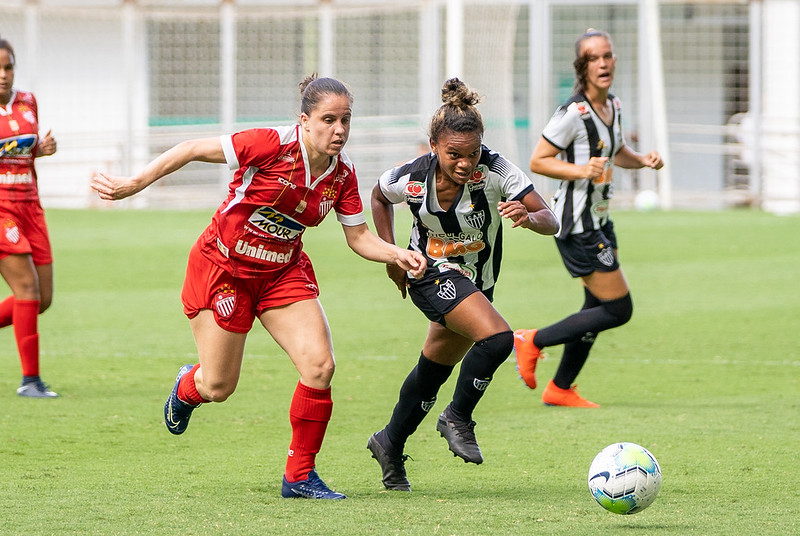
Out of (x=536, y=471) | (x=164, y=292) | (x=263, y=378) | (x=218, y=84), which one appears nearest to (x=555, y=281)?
(x=164, y=292)

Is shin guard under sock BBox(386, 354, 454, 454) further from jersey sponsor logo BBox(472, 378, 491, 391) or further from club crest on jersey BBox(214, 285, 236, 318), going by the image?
club crest on jersey BBox(214, 285, 236, 318)

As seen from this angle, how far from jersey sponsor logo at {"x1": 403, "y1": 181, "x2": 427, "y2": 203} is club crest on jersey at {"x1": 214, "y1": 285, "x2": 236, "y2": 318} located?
34.8 inches

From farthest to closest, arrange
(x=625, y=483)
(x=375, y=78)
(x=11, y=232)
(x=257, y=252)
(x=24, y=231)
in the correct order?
(x=375, y=78)
(x=24, y=231)
(x=11, y=232)
(x=257, y=252)
(x=625, y=483)

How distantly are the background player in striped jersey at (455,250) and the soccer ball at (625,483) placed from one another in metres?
0.70

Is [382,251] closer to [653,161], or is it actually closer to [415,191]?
[415,191]

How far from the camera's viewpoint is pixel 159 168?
493 cm

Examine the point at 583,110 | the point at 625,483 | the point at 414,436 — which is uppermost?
Result: the point at 583,110

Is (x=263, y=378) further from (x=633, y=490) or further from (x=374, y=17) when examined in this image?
(x=374, y=17)

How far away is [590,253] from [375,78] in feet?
61.5

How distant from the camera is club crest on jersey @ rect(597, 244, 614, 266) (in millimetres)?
7336

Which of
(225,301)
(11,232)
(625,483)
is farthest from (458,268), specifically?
(11,232)

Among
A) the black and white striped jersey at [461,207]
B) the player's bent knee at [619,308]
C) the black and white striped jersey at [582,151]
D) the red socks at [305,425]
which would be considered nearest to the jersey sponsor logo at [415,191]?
the black and white striped jersey at [461,207]

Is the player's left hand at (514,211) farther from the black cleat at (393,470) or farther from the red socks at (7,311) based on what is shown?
the red socks at (7,311)

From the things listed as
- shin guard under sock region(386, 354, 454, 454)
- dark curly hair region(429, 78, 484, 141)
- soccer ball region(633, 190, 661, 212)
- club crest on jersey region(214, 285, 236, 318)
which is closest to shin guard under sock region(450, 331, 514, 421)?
shin guard under sock region(386, 354, 454, 454)
